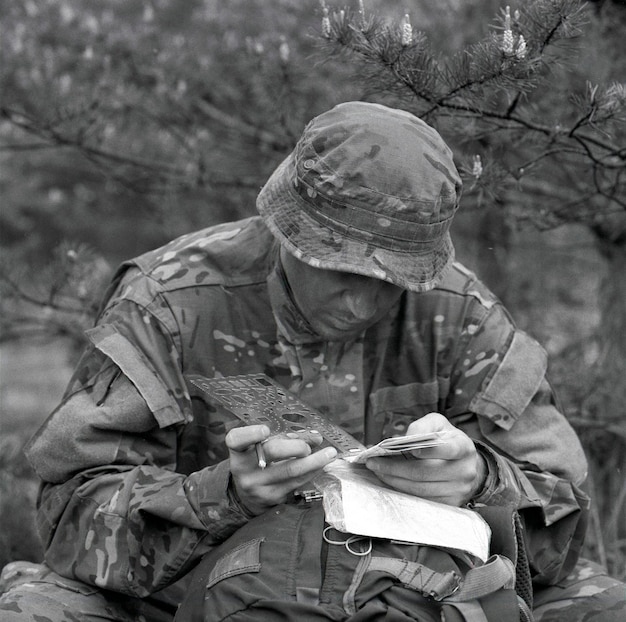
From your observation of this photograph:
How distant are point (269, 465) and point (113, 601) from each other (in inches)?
28.4

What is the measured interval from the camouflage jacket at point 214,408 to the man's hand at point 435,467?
14 cm

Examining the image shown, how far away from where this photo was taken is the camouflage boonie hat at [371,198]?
2.06 metres

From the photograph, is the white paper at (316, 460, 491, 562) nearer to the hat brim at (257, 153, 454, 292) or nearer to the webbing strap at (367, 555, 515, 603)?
the webbing strap at (367, 555, 515, 603)

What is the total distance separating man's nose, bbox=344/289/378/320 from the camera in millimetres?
2186

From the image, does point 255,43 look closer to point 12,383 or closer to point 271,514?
point 271,514

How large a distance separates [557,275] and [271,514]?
A: 3.63 meters

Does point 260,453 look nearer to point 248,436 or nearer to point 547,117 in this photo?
point 248,436

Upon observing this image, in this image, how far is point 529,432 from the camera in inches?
96.5

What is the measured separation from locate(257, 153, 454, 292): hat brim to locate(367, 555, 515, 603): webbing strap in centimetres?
59

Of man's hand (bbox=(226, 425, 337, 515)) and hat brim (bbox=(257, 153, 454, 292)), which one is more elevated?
hat brim (bbox=(257, 153, 454, 292))


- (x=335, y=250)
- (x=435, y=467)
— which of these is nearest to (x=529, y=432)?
(x=435, y=467)

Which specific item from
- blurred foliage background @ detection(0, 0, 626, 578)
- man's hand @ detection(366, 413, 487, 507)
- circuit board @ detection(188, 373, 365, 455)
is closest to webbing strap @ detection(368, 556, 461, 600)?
man's hand @ detection(366, 413, 487, 507)

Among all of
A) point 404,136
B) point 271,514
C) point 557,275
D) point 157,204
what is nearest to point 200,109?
point 157,204

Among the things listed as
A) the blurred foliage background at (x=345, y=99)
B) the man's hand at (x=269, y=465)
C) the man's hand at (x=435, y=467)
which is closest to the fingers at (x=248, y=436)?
the man's hand at (x=269, y=465)
